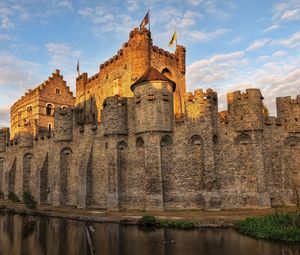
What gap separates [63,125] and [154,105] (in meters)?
11.8

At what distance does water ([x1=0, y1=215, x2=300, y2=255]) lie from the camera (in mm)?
13625

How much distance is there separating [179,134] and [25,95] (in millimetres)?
36652

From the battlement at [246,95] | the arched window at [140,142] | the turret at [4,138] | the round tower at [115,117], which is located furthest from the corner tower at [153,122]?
the turret at [4,138]

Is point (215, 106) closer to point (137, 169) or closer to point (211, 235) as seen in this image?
point (137, 169)

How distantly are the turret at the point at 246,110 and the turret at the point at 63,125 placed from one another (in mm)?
17103

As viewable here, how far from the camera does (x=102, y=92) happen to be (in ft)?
126

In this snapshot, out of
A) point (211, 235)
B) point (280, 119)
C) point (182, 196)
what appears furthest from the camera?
point (280, 119)

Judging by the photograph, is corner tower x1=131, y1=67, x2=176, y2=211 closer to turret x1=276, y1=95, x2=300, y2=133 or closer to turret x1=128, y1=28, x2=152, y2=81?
turret x1=128, y1=28, x2=152, y2=81

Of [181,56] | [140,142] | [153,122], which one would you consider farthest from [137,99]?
[181,56]

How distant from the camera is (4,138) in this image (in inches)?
1753

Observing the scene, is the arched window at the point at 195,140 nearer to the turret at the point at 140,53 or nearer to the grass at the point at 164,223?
the grass at the point at 164,223

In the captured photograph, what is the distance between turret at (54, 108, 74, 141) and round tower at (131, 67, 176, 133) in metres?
9.32

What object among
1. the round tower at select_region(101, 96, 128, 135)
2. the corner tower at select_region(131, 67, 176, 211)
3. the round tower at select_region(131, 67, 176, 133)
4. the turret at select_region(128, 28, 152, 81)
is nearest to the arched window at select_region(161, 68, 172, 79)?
the turret at select_region(128, 28, 152, 81)

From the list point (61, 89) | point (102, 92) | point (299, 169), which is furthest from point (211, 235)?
point (61, 89)
